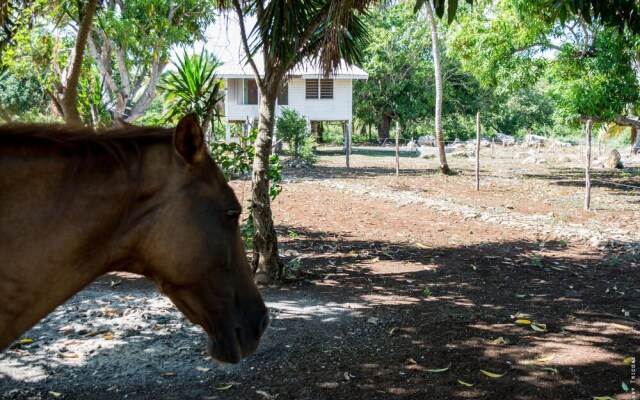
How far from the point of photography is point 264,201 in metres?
7.48

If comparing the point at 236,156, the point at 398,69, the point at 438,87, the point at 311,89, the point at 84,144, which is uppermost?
the point at 398,69

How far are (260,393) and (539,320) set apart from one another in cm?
312

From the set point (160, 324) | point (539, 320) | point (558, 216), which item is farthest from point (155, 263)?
point (558, 216)

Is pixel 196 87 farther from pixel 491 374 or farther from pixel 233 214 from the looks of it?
pixel 233 214

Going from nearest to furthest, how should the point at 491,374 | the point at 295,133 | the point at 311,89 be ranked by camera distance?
1. the point at 491,374
2. the point at 295,133
3. the point at 311,89

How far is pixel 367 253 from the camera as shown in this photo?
9523 millimetres

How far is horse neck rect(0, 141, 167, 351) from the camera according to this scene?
1.85m

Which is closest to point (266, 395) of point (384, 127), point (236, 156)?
point (236, 156)

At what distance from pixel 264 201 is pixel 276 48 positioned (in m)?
1.83

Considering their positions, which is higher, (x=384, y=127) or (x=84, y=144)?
(x=384, y=127)

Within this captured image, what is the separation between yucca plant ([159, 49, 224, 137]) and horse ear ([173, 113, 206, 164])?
516cm

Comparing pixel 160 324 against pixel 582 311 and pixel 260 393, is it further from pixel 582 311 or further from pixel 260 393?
pixel 582 311

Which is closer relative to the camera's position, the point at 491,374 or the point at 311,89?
the point at 491,374

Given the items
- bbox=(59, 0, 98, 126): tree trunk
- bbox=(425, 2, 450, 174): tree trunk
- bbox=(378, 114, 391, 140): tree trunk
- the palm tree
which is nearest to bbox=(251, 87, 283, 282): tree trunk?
the palm tree
